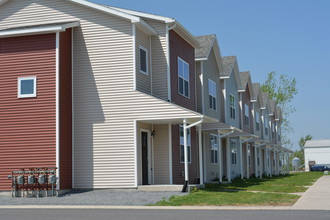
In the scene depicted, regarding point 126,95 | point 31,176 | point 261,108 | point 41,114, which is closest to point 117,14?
point 126,95

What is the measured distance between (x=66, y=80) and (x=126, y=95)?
8.46 feet

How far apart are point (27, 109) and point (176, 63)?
7442 millimetres

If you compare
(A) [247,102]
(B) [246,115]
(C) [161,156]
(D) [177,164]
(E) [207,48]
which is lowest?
(D) [177,164]

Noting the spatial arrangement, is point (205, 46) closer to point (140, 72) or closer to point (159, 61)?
point (159, 61)

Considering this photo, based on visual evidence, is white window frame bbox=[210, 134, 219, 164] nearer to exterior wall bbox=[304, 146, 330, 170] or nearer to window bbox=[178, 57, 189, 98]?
window bbox=[178, 57, 189, 98]

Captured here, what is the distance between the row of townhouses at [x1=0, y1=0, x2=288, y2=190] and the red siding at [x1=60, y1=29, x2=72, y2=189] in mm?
41

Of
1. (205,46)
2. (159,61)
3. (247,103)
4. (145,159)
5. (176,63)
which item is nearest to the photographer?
(145,159)

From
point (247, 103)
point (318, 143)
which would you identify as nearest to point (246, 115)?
point (247, 103)

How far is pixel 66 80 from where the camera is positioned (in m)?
21.0

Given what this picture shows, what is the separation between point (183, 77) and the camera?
2512 centimetres

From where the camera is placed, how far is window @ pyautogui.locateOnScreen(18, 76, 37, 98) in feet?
66.9

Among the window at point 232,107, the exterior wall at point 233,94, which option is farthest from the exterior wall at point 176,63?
the window at point 232,107

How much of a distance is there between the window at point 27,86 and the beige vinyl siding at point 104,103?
1.77 meters

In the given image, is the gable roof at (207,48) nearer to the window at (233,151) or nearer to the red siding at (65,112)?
the window at (233,151)
